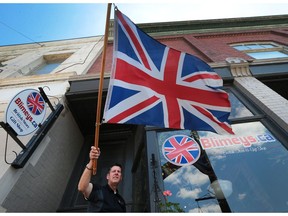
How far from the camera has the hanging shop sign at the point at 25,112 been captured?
12.1ft

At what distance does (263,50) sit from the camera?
959 cm

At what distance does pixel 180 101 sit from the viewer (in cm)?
Answer: 355

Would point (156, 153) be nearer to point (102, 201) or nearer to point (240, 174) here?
point (240, 174)

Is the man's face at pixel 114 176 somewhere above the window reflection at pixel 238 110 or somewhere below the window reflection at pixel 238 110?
below

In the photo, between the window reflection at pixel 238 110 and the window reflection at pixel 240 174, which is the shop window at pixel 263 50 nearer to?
the window reflection at pixel 238 110

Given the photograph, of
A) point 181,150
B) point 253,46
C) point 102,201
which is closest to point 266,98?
point 181,150

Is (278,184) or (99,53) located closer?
(278,184)

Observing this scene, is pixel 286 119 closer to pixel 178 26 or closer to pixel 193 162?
Result: pixel 193 162

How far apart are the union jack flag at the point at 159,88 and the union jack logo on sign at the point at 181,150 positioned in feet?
2.82

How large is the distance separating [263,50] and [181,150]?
25.9 feet

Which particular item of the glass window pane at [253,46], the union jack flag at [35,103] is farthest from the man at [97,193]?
the glass window pane at [253,46]

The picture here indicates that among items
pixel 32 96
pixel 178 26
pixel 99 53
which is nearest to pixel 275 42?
pixel 178 26

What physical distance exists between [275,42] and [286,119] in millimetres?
7462

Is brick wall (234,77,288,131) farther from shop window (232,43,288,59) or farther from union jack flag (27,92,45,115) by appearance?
union jack flag (27,92,45,115)
